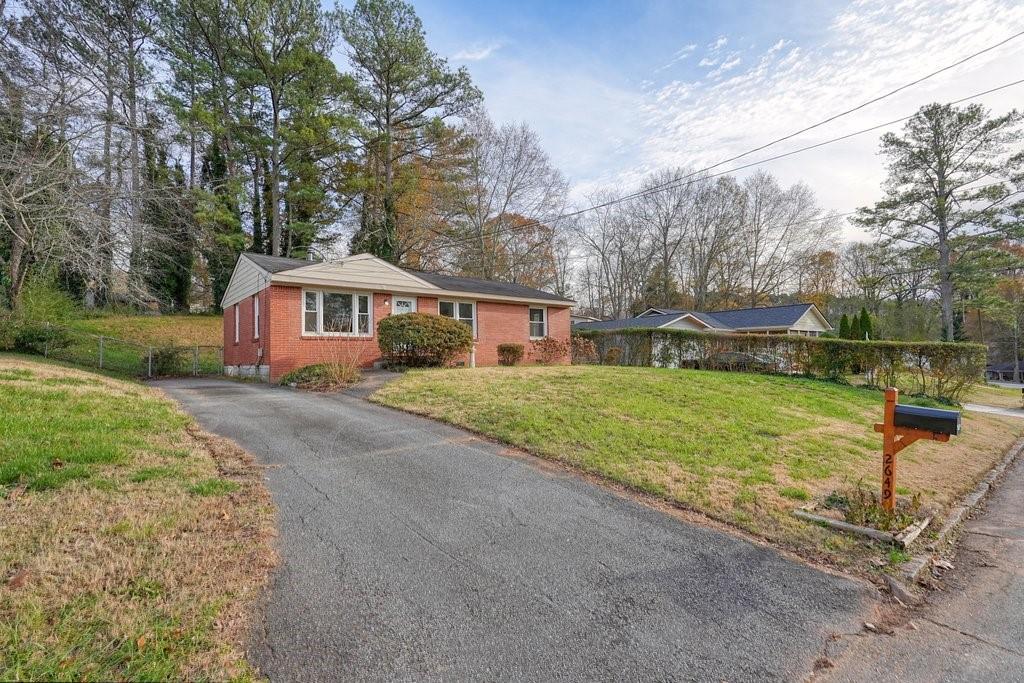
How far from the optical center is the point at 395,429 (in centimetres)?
662

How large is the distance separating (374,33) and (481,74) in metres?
5.44

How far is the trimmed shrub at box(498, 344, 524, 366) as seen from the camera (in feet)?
52.2

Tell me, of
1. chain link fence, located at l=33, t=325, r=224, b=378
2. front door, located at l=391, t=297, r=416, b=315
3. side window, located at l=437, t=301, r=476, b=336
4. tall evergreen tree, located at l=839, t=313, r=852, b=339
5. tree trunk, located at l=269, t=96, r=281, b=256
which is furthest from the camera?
tall evergreen tree, located at l=839, t=313, r=852, b=339

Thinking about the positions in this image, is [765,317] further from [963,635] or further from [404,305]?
[963,635]

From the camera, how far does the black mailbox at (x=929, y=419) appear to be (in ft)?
11.1

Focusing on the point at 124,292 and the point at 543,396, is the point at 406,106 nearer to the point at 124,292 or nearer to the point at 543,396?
the point at 124,292

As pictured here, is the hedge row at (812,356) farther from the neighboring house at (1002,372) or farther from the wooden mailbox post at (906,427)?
the neighboring house at (1002,372)

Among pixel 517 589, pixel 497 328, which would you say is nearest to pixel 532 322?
pixel 497 328

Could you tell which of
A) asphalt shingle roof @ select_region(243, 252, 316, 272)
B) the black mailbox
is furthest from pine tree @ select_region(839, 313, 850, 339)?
asphalt shingle roof @ select_region(243, 252, 316, 272)

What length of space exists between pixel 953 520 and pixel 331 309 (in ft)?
43.9

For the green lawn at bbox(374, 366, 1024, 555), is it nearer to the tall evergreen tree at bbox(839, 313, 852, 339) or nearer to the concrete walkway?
the concrete walkway

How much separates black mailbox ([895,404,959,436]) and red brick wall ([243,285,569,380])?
35.6 ft

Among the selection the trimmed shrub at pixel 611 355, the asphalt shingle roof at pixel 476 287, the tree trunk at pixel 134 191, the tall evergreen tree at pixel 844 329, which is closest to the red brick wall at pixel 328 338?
the asphalt shingle roof at pixel 476 287

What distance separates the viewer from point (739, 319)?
31.1 metres
